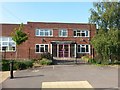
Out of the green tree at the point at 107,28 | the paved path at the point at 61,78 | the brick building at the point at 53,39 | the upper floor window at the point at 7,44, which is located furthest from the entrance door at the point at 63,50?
the paved path at the point at 61,78

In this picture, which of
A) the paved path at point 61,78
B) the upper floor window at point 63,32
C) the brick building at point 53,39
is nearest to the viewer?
the paved path at point 61,78

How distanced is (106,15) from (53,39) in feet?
49.0

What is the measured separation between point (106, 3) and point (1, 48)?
19.0m

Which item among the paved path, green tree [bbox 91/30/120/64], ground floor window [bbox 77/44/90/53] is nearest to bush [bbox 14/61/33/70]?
Result: the paved path

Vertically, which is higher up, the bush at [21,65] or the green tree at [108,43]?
the green tree at [108,43]

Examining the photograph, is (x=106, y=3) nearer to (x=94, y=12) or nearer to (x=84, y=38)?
(x=94, y=12)

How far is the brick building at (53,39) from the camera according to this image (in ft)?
149

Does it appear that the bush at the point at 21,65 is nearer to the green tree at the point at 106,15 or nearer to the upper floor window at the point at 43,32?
the green tree at the point at 106,15

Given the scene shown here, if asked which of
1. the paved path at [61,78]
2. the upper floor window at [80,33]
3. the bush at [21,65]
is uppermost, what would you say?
the upper floor window at [80,33]

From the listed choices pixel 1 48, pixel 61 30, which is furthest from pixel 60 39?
pixel 1 48

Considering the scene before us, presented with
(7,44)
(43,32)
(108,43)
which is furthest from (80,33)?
(108,43)

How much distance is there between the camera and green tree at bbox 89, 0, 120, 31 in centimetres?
3244

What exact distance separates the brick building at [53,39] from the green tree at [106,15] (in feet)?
36.7

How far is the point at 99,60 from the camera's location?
115 ft
